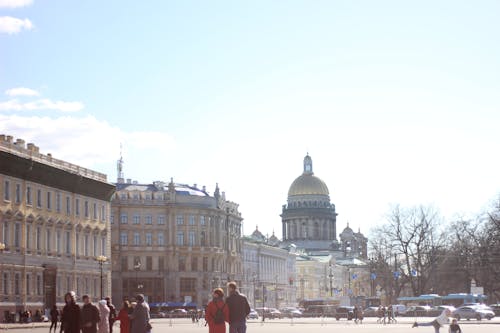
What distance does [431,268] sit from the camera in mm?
122125

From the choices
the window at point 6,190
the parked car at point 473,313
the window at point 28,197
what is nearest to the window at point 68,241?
the window at point 28,197

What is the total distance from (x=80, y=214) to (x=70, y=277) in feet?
19.4

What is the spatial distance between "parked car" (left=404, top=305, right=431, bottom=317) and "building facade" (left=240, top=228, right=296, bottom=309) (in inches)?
2026

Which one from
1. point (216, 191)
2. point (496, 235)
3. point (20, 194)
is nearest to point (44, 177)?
point (20, 194)

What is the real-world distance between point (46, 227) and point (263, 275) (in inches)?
3966

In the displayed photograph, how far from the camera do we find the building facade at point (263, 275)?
16962 centimetres

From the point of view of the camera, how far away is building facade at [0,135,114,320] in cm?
7550

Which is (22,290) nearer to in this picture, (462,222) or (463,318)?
(463,318)

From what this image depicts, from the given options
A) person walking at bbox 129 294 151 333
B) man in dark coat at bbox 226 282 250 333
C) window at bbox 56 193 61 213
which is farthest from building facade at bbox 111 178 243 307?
man in dark coat at bbox 226 282 250 333

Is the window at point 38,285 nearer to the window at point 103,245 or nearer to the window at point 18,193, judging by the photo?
the window at point 18,193

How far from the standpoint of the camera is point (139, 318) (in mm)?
26609

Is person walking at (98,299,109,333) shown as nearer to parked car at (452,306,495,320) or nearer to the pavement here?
the pavement

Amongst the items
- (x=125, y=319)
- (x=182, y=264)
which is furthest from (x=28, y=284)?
(x=182, y=264)

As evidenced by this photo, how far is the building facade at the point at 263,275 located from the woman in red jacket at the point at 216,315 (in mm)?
133980
